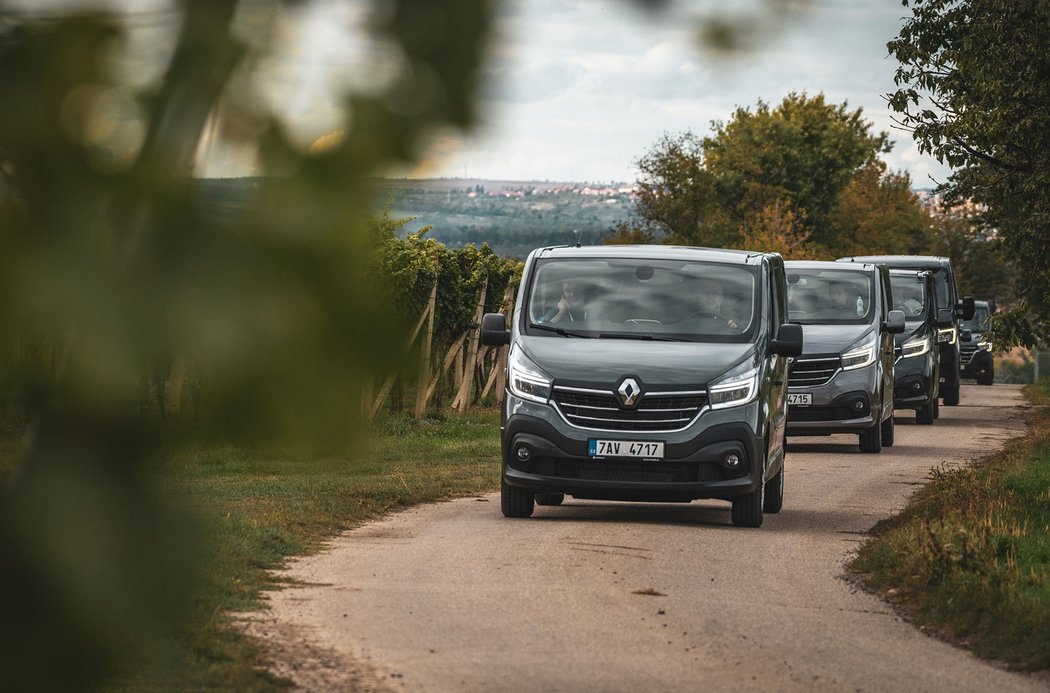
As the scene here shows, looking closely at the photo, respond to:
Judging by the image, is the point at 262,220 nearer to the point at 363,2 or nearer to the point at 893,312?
the point at 363,2

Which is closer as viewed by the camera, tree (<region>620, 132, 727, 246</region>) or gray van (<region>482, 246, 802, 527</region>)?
gray van (<region>482, 246, 802, 527</region>)

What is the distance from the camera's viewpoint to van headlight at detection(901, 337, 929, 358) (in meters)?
26.1

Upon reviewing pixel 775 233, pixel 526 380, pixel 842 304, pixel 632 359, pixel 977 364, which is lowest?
pixel 977 364

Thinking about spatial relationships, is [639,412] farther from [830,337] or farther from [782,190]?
[782,190]

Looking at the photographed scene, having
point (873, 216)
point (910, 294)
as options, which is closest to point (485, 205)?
point (910, 294)

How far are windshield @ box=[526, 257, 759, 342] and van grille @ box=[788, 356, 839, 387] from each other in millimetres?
7816

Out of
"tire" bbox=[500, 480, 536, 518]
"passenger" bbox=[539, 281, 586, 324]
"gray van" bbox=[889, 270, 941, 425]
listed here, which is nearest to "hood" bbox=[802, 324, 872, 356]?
"gray van" bbox=[889, 270, 941, 425]

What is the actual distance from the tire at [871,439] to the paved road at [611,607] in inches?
273

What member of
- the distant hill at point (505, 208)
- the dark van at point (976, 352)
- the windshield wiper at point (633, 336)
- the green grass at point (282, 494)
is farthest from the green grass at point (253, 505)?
the dark van at point (976, 352)

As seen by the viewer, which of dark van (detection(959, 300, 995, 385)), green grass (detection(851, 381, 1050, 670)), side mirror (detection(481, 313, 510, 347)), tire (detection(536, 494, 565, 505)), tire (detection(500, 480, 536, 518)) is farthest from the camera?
dark van (detection(959, 300, 995, 385))

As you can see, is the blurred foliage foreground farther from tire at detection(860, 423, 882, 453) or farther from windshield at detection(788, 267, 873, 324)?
windshield at detection(788, 267, 873, 324)

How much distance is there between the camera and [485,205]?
5.56 feet

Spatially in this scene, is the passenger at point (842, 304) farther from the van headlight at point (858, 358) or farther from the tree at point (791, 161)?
the tree at point (791, 161)

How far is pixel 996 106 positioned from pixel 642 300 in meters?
8.41
